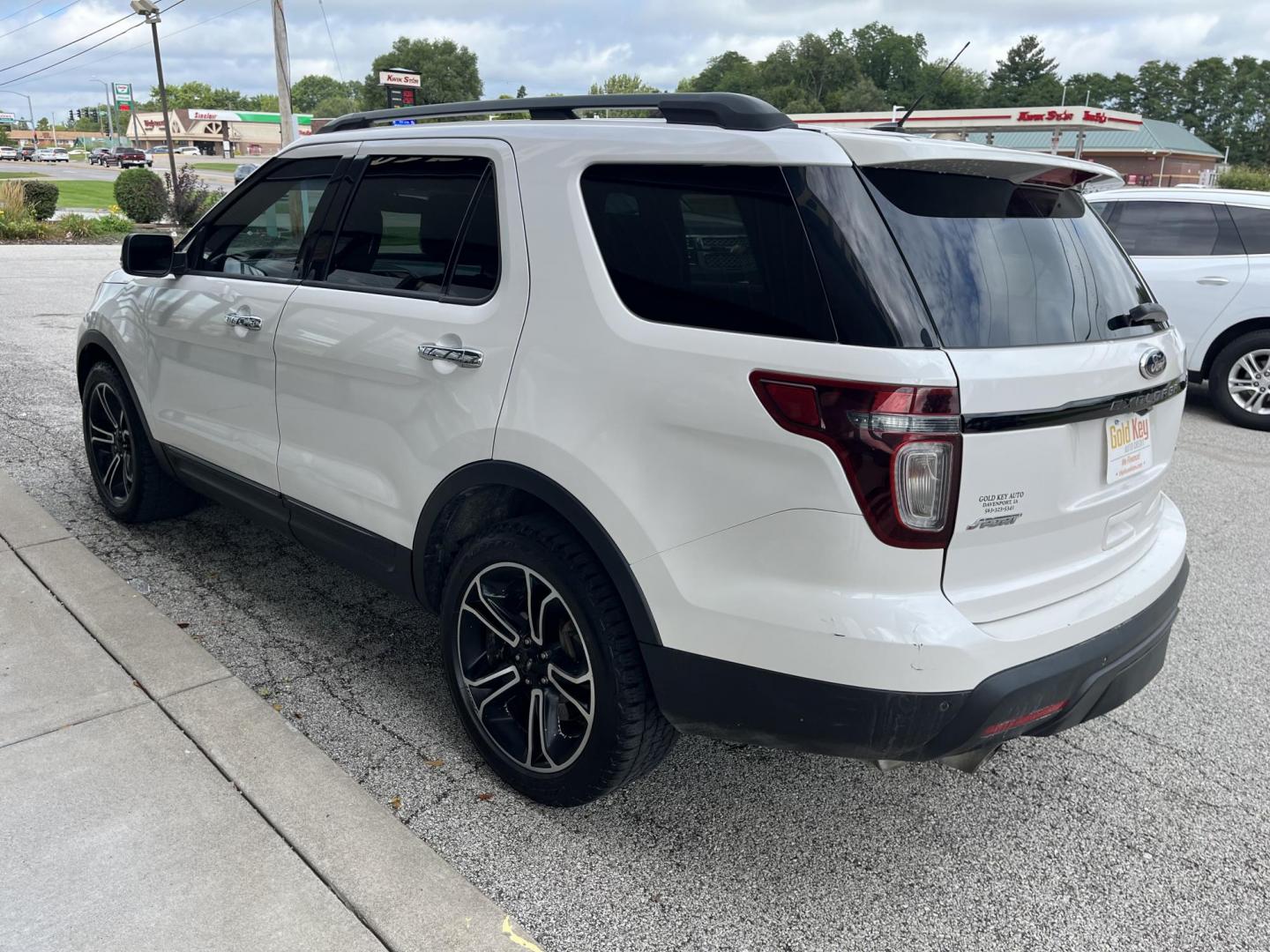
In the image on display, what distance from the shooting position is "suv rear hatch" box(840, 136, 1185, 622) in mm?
2150

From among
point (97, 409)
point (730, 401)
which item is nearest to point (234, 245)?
point (97, 409)

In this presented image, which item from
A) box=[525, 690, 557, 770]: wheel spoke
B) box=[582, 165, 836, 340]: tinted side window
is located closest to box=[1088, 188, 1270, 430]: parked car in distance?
box=[582, 165, 836, 340]: tinted side window

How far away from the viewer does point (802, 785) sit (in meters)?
3.06

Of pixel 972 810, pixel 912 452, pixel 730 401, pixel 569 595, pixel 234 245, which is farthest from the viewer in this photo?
pixel 234 245

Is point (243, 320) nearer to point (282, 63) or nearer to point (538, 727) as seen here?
point (538, 727)

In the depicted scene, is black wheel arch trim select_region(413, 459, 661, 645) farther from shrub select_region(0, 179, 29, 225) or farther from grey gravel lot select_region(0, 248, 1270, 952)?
shrub select_region(0, 179, 29, 225)

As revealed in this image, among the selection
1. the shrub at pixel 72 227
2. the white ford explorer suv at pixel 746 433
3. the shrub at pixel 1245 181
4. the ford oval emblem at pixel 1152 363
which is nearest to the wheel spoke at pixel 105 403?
the white ford explorer suv at pixel 746 433

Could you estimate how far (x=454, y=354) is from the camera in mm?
2814

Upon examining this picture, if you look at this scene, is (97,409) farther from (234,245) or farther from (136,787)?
(136,787)

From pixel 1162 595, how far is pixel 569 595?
5.25 feet

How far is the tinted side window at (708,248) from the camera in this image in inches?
86.9

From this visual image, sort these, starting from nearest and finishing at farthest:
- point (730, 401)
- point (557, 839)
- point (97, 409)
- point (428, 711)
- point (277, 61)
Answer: point (730, 401), point (557, 839), point (428, 711), point (97, 409), point (277, 61)

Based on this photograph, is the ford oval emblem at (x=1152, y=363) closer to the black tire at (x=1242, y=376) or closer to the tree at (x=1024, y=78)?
the black tire at (x=1242, y=376)

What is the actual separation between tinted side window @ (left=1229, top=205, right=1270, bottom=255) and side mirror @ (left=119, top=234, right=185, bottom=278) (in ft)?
26.7
